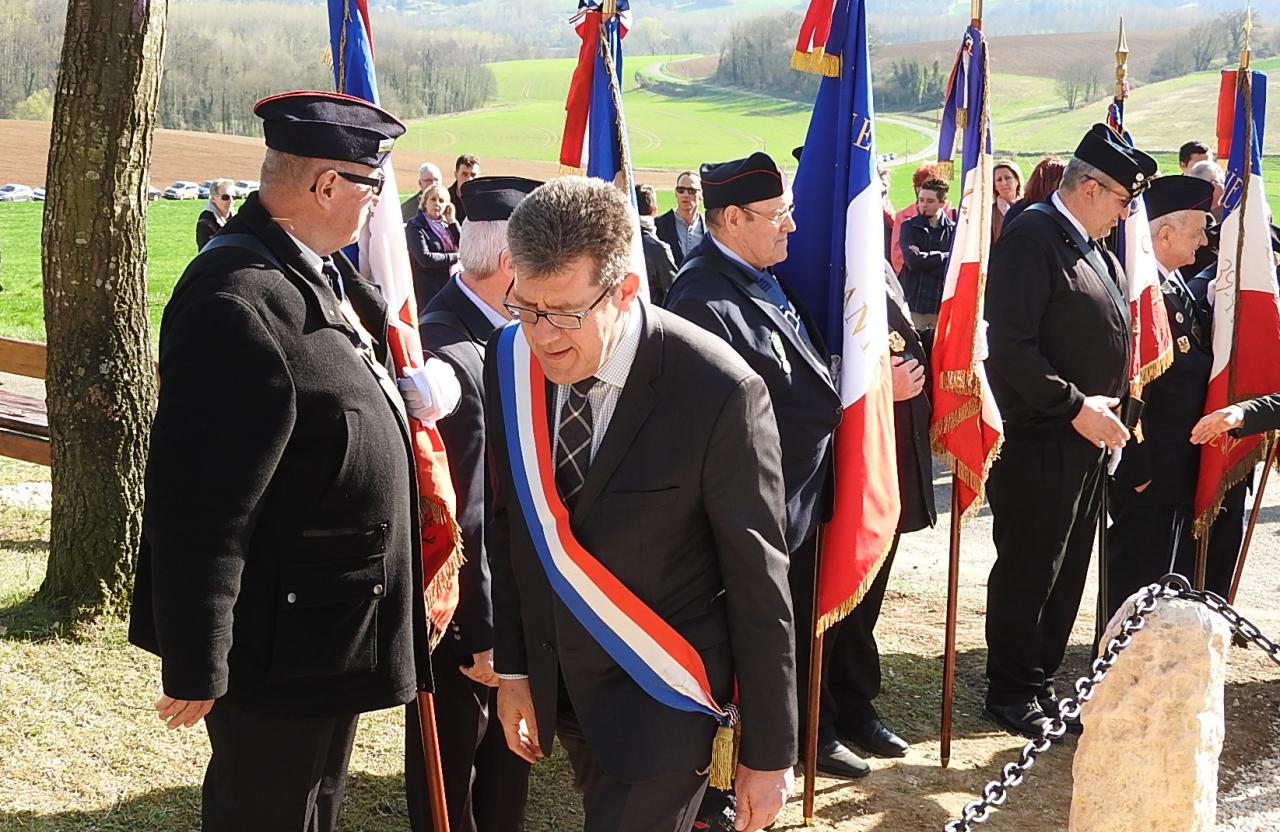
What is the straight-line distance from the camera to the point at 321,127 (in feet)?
10.0

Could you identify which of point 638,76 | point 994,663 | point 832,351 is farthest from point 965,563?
point 638,76

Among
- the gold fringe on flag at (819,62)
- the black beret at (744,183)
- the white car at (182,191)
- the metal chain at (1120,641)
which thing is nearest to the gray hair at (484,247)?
the black beret at (744,183)

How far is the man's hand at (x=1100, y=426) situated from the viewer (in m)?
5.23

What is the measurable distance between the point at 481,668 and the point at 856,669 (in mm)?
2072

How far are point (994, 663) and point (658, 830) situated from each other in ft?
10.5

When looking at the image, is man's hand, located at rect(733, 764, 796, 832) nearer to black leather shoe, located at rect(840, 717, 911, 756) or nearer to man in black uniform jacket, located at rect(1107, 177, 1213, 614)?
black leather shoe, located at rect(840, 717, 911, 756)

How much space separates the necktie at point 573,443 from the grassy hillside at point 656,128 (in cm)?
5034

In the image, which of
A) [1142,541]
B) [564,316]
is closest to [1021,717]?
[1142,541]

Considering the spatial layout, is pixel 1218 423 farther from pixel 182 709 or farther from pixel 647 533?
pixel 182 709

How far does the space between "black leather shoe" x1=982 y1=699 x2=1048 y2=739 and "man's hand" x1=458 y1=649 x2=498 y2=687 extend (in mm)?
2694

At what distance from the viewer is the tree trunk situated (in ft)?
17.0

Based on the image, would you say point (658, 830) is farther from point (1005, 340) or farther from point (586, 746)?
point (1005, 340)

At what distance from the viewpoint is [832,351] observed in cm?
480

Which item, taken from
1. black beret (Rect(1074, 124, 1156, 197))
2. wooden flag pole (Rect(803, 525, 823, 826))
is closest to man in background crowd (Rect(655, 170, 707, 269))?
black beret (Rect(1074, 124, 1156, 197))
